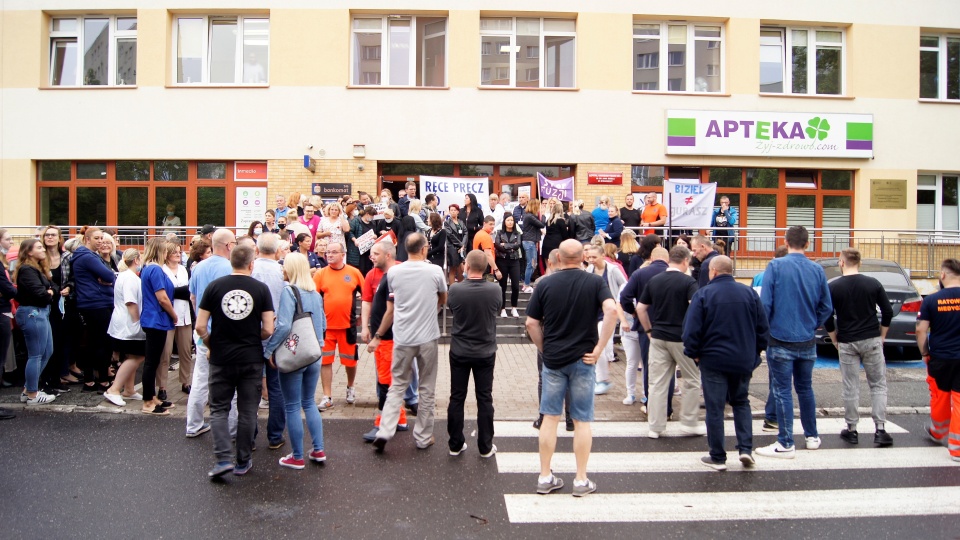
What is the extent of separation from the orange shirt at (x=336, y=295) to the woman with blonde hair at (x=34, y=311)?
328 cm

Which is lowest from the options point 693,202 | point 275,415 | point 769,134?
point 275,415

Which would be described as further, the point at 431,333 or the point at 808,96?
the point at 808,96

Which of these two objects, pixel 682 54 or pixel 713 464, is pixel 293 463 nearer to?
pixel 713 464

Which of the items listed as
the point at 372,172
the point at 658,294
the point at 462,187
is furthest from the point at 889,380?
the point at 372,172

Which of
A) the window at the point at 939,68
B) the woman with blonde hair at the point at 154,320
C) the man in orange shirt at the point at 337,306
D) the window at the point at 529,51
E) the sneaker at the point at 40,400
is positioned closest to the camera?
the woman with blonde hair at the point at 154,320

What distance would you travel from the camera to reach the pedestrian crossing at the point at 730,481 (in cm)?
545

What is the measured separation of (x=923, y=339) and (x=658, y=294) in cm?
266

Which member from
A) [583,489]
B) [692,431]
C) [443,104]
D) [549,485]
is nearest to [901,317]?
[692,431]

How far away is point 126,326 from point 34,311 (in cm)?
110

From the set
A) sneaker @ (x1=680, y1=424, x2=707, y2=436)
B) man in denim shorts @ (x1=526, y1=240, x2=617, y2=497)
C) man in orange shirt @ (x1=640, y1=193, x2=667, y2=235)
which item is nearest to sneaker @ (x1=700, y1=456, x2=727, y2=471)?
sneaker @ (x1=680, y1=424, x2=707, y2=436)

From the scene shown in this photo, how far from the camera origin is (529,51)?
18.2 meters

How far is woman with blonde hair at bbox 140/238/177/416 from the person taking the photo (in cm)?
815

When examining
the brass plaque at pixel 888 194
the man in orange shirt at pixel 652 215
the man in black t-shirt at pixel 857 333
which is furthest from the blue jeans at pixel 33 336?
the brass plaque at pixel 888 194

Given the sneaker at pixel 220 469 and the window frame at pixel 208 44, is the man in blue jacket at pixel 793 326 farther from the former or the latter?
the window frame at pixel 208 44
